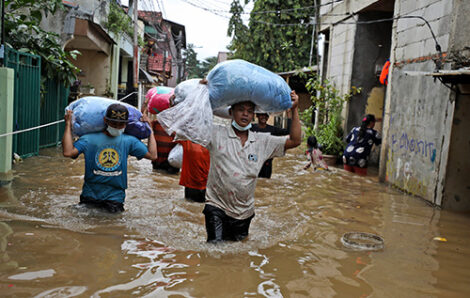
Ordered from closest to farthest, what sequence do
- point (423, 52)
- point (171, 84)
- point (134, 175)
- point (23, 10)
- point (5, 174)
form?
point (5, 174), point (423, 52), point (134, 175), point (23, 10), point (171, 84)

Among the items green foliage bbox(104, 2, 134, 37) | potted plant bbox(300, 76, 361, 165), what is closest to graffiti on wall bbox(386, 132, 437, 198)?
potted plant bbox(300, 76, 361, 165)

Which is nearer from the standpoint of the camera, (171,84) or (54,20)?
(54,20)

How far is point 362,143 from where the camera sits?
894cm

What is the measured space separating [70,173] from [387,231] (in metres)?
5.13

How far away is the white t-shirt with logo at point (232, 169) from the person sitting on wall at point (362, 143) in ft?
19.2

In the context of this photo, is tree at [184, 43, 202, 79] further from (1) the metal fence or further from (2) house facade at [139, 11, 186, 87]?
(1) the metal fence

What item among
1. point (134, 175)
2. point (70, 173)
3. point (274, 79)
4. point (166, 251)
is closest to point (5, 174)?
point (70, 173)

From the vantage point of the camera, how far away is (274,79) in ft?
11.7

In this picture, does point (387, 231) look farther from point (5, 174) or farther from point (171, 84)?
point (171, 84)

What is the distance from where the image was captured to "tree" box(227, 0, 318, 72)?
25.2m

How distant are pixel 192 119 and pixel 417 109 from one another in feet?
16.5

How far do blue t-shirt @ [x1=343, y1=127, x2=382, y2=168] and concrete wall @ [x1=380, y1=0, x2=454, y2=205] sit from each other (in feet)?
0.84

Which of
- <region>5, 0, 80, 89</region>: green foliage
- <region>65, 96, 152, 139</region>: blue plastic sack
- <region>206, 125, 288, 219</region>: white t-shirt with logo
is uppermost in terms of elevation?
<region>5, 0, 80, 89</region>: green foliage

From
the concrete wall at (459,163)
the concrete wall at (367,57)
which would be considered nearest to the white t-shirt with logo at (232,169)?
the concrete wall at (459,163)
